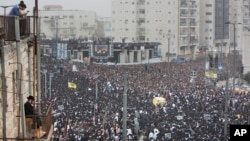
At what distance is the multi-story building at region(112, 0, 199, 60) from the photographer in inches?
3565

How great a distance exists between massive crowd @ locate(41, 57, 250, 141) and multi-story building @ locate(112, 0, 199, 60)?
144 ft

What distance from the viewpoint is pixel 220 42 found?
4146 inches

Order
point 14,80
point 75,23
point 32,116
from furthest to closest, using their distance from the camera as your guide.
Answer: point 75,23 < point 32,116 < point 14,80

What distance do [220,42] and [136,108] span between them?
76873 millimetres

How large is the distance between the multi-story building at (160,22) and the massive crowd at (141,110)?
4398 cm

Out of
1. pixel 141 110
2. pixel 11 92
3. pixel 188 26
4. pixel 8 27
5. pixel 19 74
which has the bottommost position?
pixel 141 110

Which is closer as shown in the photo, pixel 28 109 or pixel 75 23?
pixel 28 109

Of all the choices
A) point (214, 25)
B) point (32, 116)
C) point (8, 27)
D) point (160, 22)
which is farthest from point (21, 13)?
point (214, 25)

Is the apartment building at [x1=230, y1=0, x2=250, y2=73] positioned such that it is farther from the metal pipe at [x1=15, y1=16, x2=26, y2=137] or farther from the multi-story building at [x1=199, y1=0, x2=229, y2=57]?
the metal pipe at [x1=15, y1=16, x2=26, y2=137]

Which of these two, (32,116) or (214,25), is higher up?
(214,25)

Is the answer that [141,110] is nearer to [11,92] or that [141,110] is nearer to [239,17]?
[11,92]

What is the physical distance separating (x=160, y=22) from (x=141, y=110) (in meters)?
63.1

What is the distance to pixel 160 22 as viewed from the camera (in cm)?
9188

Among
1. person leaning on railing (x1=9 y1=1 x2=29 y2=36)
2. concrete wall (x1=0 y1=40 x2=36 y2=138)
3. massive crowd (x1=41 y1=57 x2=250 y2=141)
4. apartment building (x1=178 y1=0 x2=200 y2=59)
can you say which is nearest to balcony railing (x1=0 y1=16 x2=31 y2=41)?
concrete wall (x1=0 y1=40 x2=36 y2=138)
